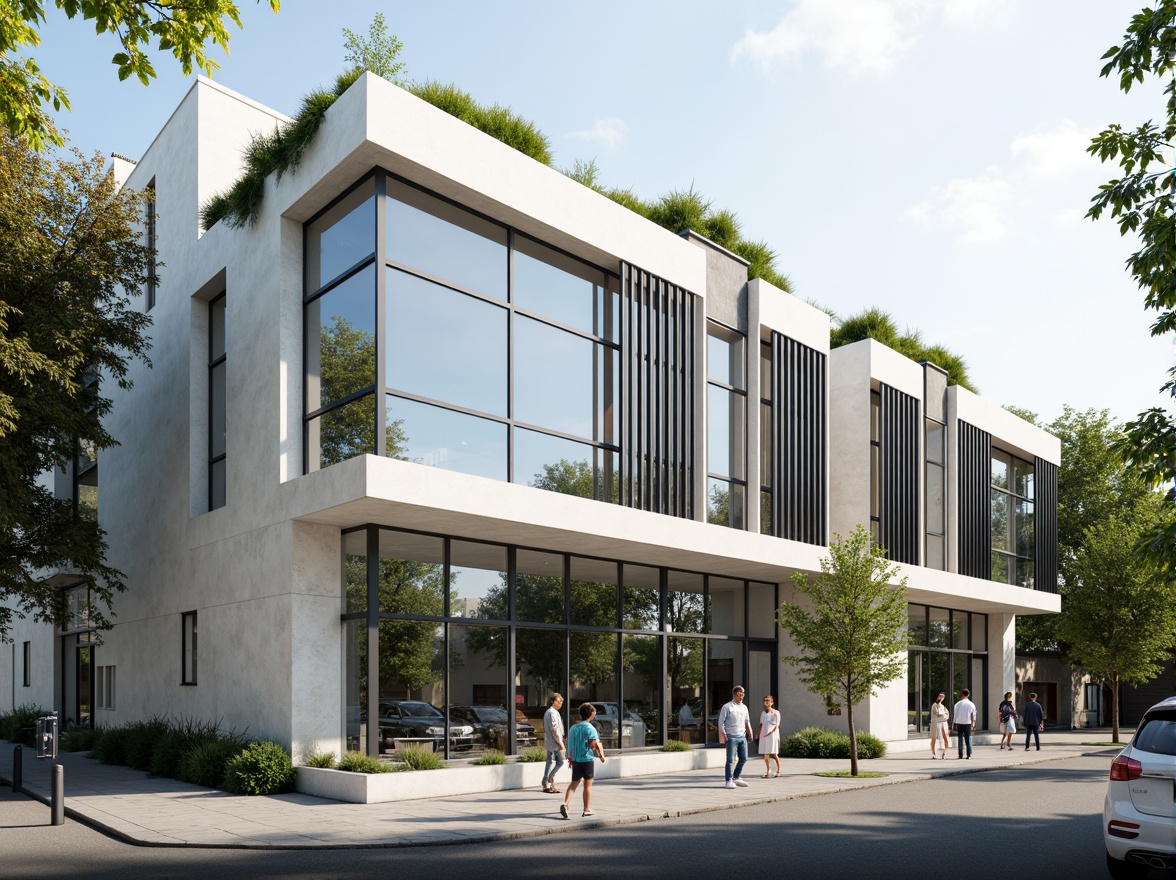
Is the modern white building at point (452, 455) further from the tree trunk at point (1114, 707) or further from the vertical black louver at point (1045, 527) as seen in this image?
the tree trunk at point (1114, 707)

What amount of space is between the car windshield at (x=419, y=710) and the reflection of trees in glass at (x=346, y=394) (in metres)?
4.24

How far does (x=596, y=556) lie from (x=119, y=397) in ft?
48.7

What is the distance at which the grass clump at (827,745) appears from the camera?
24562 mm

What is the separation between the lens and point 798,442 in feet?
85.0

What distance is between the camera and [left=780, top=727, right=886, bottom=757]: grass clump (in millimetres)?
24562

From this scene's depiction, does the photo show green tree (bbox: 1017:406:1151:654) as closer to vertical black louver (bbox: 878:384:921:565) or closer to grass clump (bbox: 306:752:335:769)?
vertical black louver (bbox: 878:384:921:565)

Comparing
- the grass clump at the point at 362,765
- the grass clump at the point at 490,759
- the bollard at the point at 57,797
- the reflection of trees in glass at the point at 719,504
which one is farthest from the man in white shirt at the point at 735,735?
the bollard at the point at 57,797

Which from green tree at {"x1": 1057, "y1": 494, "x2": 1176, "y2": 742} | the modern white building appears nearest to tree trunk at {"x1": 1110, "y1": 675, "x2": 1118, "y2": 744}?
green tree at {"x1": 1057, "y1": 494, "x2": 1176, "y2": 742}

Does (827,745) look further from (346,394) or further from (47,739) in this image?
(47,739)

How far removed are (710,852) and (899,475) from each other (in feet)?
63.7

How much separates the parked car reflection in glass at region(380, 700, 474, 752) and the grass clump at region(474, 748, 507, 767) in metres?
0.38

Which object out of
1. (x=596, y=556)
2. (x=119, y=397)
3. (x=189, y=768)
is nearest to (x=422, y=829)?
(x=189, y=768)

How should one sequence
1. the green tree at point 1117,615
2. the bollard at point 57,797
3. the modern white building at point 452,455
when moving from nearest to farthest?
the bollard at point 57,797 → the modern white building at point 452,455 → the green tree at point 1117,615

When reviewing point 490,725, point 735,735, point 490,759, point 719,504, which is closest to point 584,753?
point 490,759
